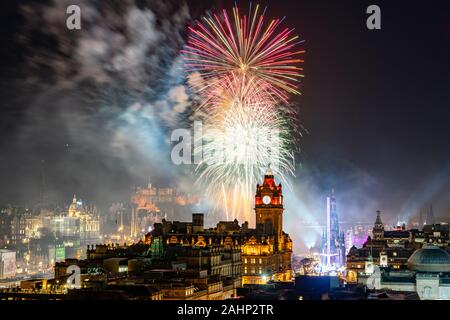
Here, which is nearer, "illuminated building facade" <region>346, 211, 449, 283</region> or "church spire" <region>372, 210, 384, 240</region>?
"illuminated building facade" <region>346, 211, 449, 283</region>

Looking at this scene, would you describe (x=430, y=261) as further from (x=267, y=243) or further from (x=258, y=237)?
(x=258, y=237)

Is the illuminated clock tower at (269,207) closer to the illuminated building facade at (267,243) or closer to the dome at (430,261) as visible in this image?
the illuminated building facade at (267,243)

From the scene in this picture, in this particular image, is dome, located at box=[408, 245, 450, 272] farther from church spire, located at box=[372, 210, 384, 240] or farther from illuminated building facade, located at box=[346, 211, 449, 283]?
church spire, located at box=[372, 210, 384, 240]

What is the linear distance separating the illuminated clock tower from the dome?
62.8 ft

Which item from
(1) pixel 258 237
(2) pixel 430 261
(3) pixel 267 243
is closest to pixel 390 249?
(3) pixel 267 243

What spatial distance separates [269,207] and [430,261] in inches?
925

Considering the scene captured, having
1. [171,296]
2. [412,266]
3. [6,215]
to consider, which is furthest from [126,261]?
[6,215]

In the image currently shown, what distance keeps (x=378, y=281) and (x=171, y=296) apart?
33075mm

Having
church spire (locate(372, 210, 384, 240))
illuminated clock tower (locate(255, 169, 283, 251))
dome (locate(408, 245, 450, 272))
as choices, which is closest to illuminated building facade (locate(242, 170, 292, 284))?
illuminated clock tower (locate(255, 169, 283, 251))

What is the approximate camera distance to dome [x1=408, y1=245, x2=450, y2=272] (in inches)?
3406

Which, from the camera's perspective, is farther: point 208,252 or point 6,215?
point 6,215

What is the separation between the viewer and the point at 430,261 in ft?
286

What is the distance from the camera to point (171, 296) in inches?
2359
